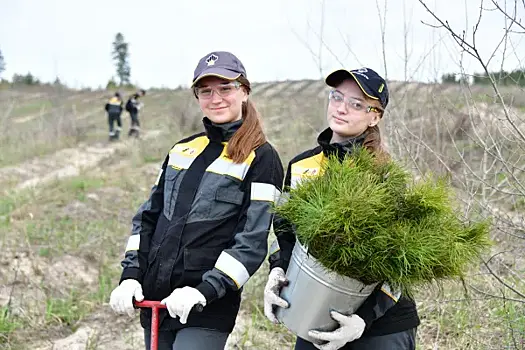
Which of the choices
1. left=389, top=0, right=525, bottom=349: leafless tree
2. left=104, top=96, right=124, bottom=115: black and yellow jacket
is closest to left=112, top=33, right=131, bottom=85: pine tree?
left=104, top=96, right=124, bottom=115: black and yellow jacket

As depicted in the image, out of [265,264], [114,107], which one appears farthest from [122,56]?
[265,264]

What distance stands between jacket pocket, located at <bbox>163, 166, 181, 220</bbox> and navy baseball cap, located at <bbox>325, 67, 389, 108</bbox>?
28.9 inches

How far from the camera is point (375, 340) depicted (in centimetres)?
184

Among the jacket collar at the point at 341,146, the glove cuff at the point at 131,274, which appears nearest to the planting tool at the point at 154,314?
the glove cuff at the point at 131,274

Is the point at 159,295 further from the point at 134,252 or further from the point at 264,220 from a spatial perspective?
the point at 264,220

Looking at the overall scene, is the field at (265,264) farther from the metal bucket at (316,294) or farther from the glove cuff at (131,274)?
the glove cuff at (131,274)

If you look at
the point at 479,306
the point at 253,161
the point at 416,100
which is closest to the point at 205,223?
the point at 253,161

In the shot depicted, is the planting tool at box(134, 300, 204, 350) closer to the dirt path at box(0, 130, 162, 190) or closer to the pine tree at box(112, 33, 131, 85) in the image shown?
the dirt path at box(0, 130, 162, 190)

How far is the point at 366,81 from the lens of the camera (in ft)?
6.48

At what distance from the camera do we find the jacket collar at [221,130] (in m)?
2.19

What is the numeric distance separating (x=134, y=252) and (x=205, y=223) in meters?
0.36

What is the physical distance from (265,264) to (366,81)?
121 inches

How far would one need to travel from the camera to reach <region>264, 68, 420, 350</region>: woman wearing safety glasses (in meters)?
1.74

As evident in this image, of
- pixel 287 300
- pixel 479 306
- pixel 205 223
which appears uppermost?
pixel 205 223
